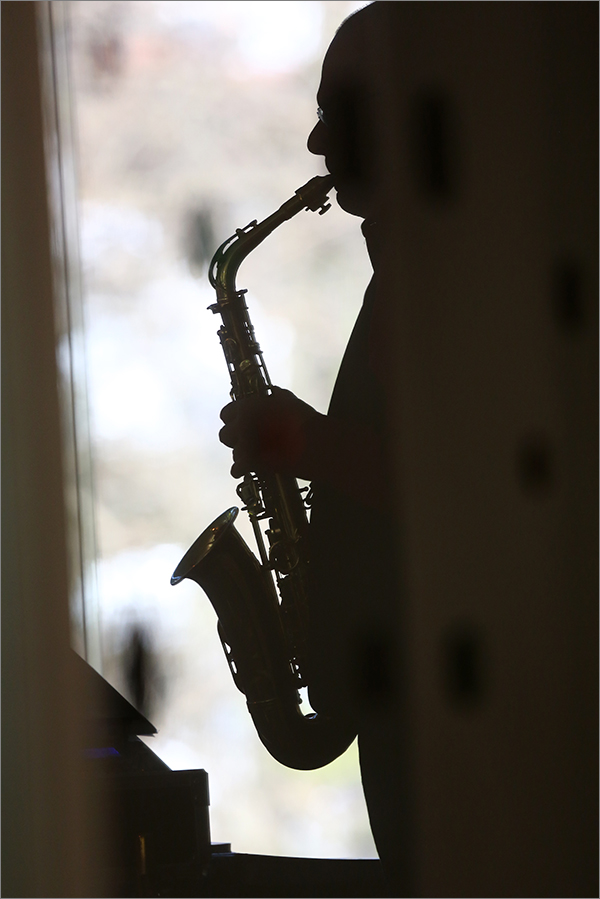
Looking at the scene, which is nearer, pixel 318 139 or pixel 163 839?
pixel 163 839

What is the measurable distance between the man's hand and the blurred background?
0.92ft

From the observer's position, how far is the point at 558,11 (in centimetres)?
89

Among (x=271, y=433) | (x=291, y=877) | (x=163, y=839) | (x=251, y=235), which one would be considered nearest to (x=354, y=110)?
(x=251, y=235)

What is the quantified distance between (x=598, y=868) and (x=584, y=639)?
9.6 inches

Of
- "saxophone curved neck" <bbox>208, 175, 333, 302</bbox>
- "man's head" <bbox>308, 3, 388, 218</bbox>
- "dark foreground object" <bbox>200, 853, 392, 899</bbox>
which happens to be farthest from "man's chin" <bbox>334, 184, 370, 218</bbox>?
"dark foreground object" <bbox>200, 853, 392, 899</bbox>

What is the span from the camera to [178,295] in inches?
54.7

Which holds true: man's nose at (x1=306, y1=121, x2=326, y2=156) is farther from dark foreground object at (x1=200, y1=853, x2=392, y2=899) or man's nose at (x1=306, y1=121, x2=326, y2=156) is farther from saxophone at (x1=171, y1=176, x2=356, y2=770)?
dark foreground object at (x1=200, y1=853, x2=392, y2=899)

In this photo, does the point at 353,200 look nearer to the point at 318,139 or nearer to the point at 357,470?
the point at 318,139

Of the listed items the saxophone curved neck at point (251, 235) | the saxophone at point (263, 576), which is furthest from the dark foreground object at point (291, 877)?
the saxophone curved neck at point (251, 235)

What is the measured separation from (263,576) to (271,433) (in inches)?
14.0

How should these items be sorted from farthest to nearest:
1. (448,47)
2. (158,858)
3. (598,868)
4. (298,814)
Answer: (298,814) → (158,858) → (448,47) → (598,868)

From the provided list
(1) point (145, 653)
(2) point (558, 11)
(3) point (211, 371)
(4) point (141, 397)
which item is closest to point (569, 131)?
(2) point (558, 11)

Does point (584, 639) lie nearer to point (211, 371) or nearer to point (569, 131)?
point (569, 131)

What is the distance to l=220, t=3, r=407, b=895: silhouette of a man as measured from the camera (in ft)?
3.11
